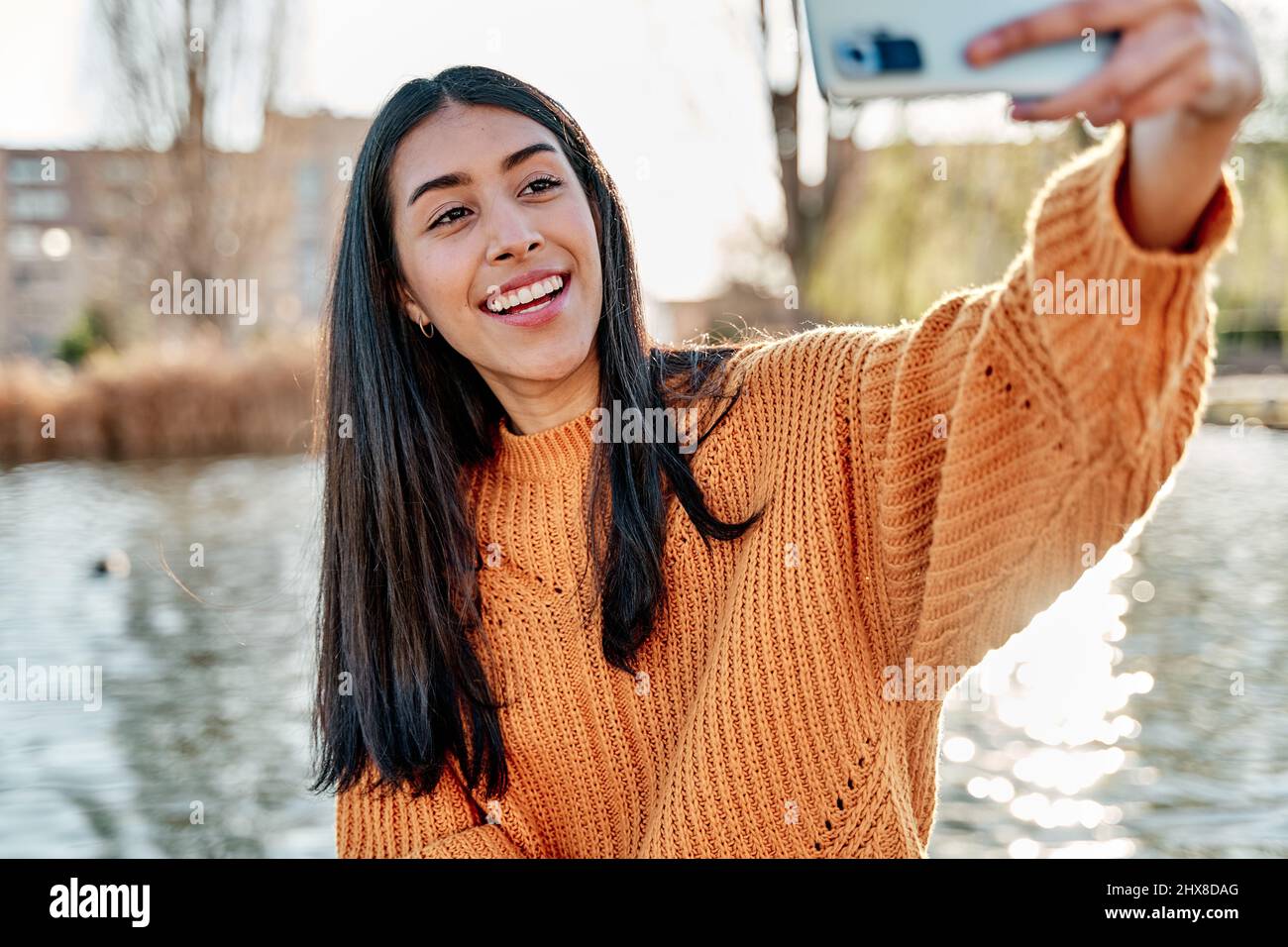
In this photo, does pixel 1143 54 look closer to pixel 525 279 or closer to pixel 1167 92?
pixel 1167 92

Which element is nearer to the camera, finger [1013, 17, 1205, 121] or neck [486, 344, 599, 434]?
finger [1013, 17, 1205, 121]

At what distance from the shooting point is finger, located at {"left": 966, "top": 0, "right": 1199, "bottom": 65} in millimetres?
902

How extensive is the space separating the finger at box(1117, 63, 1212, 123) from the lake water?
161cm

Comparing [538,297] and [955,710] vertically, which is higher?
[538,297]

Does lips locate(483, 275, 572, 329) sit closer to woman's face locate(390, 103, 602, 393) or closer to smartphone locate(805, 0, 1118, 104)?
woman's face locate(390, 103, 602, 393)

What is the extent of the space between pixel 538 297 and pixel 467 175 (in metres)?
0.22

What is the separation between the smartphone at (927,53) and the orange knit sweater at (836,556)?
219mm

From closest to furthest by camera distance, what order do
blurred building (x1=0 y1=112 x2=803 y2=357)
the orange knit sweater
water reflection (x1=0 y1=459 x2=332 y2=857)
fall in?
the orange knit sweater → water reflection (x1=0 y1=459 x2=332 y2=857) → blurred building (x1=0 y1=112 x2=803 y2=357)

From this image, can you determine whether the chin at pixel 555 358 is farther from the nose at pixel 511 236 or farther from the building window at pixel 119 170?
the building window at pixel 119 170

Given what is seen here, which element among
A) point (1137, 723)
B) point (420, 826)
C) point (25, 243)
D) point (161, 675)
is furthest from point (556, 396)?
point (25, 243)

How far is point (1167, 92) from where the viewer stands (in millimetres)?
957

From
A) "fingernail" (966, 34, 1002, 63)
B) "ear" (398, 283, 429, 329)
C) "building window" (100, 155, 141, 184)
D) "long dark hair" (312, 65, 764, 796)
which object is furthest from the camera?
"building window" (100, 155, 141, 184)

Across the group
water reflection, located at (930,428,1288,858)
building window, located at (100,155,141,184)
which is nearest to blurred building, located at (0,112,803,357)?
building window, located at (100,155,141,184)
